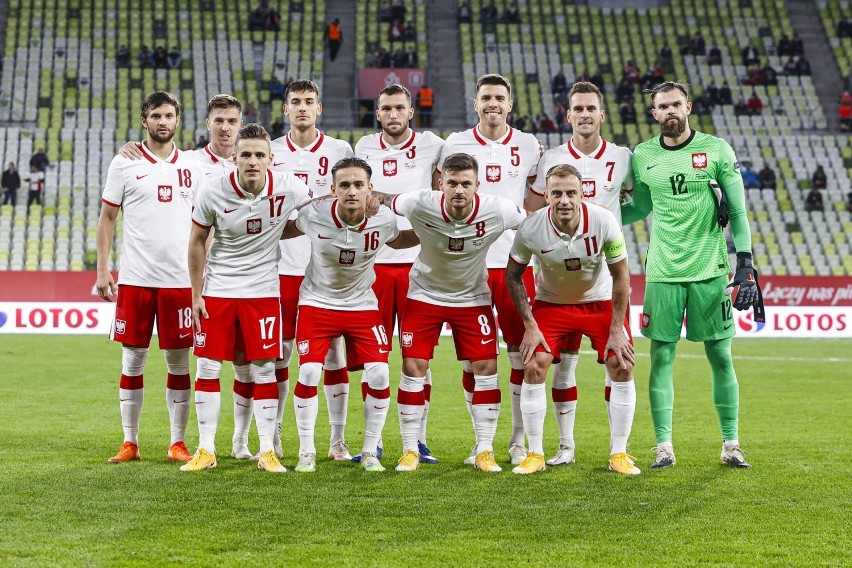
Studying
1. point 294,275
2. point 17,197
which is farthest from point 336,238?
point 17,197

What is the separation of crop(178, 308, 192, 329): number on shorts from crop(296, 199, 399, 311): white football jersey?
2.24ft

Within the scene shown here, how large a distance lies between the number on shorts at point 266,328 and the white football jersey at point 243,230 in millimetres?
134

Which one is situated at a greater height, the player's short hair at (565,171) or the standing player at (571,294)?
the player's short hair at (565,171)

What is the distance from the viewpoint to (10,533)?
14.5 feet

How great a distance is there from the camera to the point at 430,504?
5.12m

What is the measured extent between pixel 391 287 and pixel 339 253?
638 millimetres

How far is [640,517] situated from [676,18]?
26.5 m

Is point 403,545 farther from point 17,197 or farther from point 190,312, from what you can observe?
point 17,197

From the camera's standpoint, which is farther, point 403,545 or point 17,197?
point 17,197

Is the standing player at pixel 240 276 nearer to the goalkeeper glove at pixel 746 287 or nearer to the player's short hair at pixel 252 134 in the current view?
the player's short hair at pixel 252 134

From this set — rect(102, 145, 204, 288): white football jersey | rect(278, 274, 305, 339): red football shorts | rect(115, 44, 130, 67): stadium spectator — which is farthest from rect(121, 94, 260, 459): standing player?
rect(115, 44, 130, 67): stadium spectator

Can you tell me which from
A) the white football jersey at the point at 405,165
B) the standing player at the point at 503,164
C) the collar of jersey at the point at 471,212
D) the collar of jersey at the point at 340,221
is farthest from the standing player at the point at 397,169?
the collar of jersey at the point at 471,212

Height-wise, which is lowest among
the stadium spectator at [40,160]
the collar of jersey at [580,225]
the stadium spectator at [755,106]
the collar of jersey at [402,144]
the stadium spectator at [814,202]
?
the collar of jersey at [580,225]

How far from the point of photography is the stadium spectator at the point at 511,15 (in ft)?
94.6
